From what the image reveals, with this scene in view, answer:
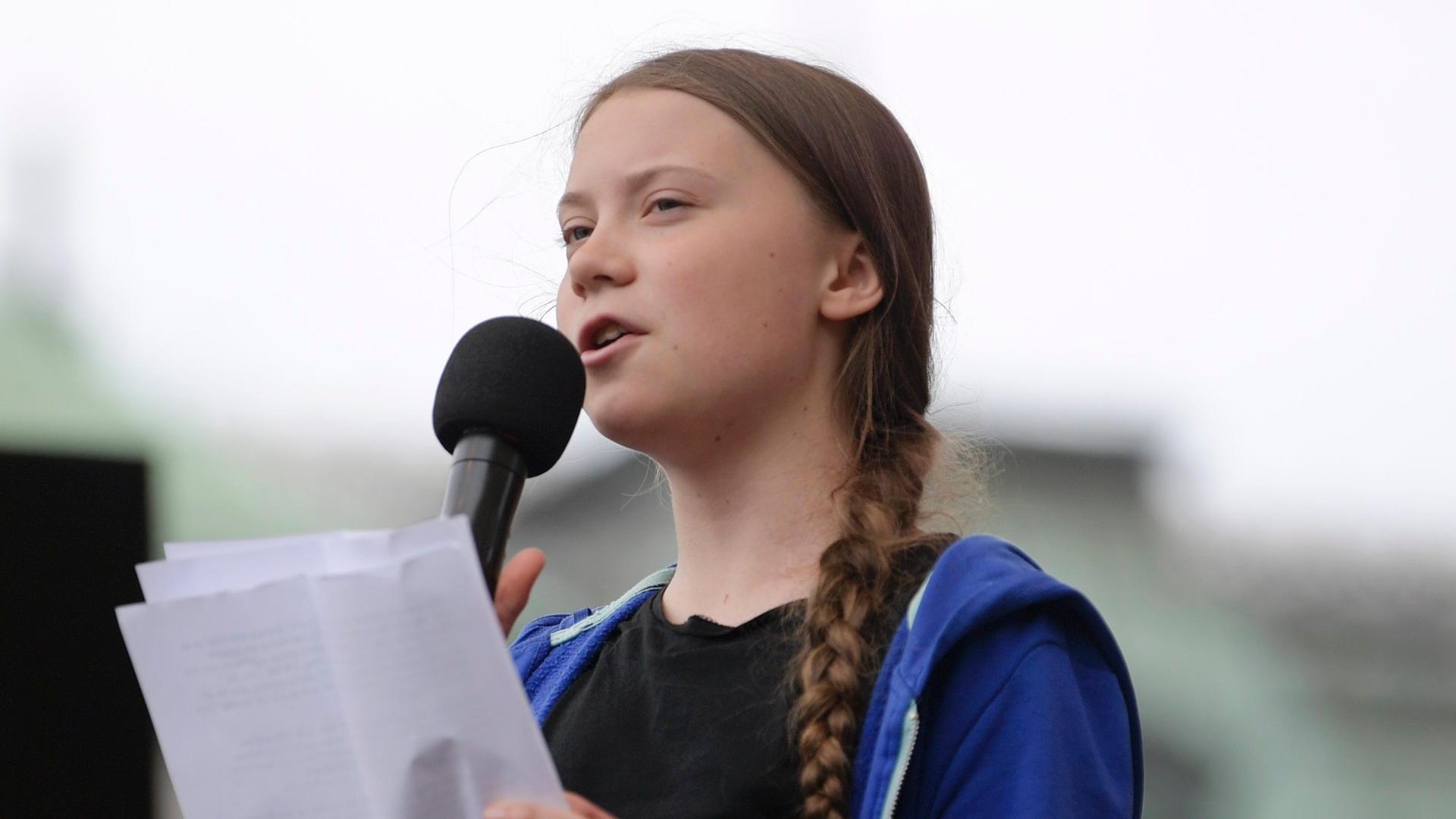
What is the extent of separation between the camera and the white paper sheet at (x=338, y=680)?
62 cm

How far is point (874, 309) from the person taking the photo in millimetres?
1126

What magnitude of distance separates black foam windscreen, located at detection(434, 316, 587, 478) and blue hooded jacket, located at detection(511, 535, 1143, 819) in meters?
0.26

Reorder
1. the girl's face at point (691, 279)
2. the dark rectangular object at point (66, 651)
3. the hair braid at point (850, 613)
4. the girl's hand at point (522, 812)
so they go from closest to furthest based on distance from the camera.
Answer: the girl's hand at point (522, 812), the hair braid at point (850, 613), the girl's face at point (691, 279), the dark rectangular object at point (66, 651)

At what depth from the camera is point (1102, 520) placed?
7.01ft

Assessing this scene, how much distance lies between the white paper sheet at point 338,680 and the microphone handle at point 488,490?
0.07 metres

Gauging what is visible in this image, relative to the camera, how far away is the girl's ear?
3.56ft

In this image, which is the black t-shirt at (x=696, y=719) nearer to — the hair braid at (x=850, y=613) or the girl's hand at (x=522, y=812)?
the hair braid at (x=850, y=613)

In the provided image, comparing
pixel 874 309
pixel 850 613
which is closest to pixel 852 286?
pixel 874 309

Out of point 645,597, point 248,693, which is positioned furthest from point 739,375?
point 248,693

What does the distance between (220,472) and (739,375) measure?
4.27 ft

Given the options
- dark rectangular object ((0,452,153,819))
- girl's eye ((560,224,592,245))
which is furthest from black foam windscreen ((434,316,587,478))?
dark rectangular object ((0,452,153,819))

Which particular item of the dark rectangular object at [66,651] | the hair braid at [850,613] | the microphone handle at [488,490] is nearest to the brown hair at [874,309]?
the hair braid at [850,613]

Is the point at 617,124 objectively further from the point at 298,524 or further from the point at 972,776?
the point at 298,524

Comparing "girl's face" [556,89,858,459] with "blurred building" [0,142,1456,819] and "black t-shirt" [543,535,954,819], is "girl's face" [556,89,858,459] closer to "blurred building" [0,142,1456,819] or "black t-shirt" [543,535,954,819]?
"black t-shirt" [543,535,954,819]
